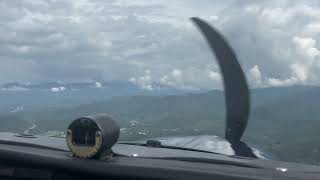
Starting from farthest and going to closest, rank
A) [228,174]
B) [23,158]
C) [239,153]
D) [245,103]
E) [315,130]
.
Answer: [315,130], [245,103], [239,153], [23,158], [228,174]

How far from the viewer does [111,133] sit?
17.8ft

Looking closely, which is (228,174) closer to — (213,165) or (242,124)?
(213,165)

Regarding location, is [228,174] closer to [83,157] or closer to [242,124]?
[83,157]

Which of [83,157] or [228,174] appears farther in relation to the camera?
[83,157]

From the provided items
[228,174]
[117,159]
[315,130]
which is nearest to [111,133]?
[117,159]

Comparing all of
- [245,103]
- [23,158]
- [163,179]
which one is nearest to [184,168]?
[163,179]

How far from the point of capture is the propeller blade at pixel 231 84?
7992 millimetres

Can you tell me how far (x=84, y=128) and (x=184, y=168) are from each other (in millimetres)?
984

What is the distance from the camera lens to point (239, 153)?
22.1 ft

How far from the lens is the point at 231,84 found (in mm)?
8117

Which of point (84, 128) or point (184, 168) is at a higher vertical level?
point (84, 128)

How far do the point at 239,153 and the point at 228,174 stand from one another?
2.02 metres

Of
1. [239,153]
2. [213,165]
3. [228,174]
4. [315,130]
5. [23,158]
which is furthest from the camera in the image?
[315,130]

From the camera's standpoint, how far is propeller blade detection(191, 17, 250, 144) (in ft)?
26.2
